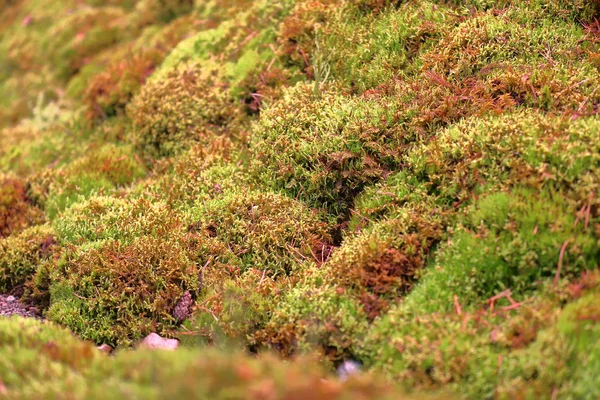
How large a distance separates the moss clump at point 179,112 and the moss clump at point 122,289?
1.94 m

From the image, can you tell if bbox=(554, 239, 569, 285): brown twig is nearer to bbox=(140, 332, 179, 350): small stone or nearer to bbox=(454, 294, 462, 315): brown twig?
bbox=(454, 294, 462, 315): brown twig

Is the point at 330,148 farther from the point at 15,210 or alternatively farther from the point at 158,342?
the point at 15,210

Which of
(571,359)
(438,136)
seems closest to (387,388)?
(571,359)

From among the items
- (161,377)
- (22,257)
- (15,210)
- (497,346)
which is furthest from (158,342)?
(15,210)

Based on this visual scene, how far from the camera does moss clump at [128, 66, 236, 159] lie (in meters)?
7.14

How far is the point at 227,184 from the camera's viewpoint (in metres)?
6.14

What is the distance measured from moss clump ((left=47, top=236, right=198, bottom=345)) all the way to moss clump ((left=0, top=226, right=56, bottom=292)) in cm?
67

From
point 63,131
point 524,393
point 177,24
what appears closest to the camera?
point 524,393

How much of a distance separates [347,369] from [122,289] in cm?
222

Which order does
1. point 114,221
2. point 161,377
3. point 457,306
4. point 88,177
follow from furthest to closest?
point 88,177 < point 114,221 < point 457,306 < point 161,377

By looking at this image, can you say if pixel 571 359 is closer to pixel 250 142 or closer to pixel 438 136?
pixel 438 136

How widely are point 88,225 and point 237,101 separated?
2339 millimetres

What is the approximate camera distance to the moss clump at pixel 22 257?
6.13 meters

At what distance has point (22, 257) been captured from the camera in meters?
6.18
